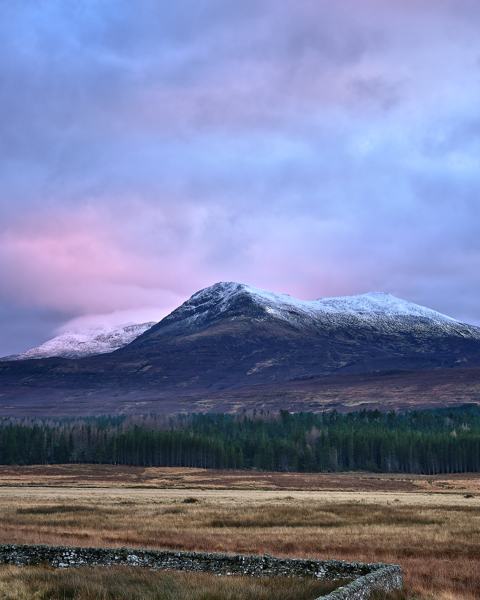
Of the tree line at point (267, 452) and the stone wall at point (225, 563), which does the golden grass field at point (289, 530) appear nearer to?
the stone wall at point (225, 563)

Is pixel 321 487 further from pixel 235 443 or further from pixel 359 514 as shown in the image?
pixel 235 443

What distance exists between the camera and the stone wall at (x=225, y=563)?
19.4 m

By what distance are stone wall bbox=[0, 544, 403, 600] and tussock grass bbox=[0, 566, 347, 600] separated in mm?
1049

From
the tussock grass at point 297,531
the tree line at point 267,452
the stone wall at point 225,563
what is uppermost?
the stone wall at point 225,563

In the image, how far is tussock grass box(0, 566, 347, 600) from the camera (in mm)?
17281

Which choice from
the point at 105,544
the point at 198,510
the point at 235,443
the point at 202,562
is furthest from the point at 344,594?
the point at 235,443

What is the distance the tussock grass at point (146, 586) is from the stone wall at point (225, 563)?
1.05 m

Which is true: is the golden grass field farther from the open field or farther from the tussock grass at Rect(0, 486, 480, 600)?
the open field

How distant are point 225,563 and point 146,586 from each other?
4649 millimetres

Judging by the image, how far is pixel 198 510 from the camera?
5300 cm

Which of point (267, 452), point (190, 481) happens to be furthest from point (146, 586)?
point (267, 452)

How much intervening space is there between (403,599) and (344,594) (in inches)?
153

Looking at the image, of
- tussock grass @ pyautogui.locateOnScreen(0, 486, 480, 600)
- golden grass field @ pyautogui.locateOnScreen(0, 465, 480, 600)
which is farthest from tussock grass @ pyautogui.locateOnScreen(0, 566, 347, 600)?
tussock grass @ pyautogui.locateOnScreen(0, 486, 480, 600)

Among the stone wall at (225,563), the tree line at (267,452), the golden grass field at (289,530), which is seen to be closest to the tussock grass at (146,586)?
the stone wall at (225,563)
